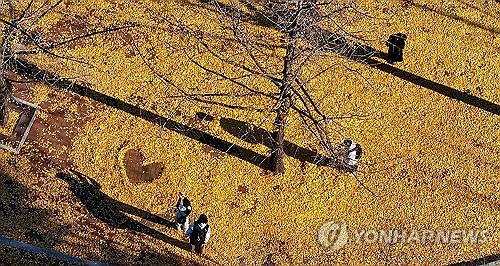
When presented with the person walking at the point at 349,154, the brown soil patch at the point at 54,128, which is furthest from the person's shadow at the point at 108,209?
the person walking at the point at 349,154

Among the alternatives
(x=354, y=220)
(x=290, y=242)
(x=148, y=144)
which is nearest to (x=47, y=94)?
(x=148, y=144)

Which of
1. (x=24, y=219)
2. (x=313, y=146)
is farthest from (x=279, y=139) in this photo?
(x=24, y=219)

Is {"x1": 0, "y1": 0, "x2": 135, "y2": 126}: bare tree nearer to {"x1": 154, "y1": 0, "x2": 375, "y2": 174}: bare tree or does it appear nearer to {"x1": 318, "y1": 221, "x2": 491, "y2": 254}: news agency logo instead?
{"x1": 154, "y1": 0, "x2": 375, "y2": 174}: bare tree

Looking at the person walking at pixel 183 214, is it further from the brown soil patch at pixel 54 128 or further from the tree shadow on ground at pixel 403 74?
the tree shadow on ground at pixel 403 74

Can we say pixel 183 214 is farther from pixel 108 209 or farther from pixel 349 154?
pixel 349 154

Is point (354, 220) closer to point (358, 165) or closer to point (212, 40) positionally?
point (358, 165)
